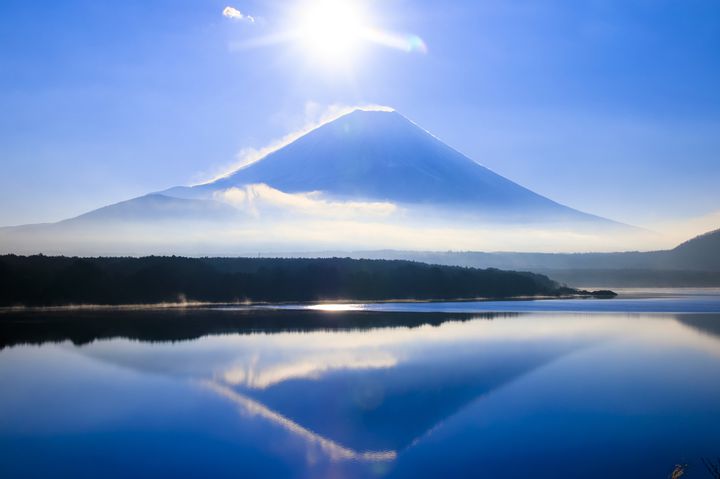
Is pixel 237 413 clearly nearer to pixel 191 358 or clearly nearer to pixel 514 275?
pixel 191 358

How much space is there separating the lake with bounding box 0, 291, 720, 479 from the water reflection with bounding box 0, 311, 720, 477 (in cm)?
4

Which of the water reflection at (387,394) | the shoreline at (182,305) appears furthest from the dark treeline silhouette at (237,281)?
the water reflection at (387,394)

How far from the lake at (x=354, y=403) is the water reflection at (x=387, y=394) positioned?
1.8 inches

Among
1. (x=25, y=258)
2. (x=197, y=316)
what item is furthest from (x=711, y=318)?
(x=25, y=258)

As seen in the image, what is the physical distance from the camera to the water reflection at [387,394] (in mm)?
9766

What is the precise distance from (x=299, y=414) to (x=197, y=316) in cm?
2198

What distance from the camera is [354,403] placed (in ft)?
42.9

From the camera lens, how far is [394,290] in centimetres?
5428

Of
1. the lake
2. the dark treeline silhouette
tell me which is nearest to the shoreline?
the dark treeline silhouette

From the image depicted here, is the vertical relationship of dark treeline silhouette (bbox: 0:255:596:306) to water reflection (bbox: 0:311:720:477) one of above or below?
above

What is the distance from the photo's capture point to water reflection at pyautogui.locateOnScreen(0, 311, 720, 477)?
32.0 feet

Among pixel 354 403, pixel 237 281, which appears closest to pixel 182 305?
pixel 237 281

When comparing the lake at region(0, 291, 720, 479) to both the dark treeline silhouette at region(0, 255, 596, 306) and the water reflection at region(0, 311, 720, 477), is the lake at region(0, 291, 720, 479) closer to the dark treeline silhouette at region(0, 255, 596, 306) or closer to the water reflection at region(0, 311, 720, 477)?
the water reflection at region(0, 311, 720, 477)

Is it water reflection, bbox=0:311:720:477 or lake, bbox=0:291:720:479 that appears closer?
lake, bbox=0:291:720:479
